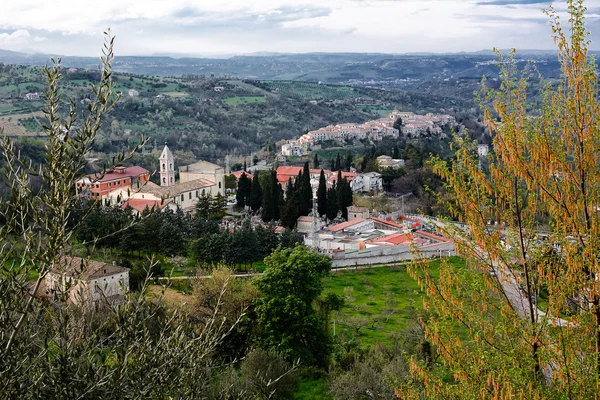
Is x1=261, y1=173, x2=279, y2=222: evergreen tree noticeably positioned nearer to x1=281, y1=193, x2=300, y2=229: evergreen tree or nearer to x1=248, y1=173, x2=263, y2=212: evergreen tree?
x1=281, y1=193, x2=300, y2=229: evergreen tree

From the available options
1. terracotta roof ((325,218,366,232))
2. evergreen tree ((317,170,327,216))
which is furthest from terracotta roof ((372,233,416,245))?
evergreen tree ((317,170,327,216))

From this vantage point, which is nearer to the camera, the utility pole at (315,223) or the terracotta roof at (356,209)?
the utility pole at (315,223)

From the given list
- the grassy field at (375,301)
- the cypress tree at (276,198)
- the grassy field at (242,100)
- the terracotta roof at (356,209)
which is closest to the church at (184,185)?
the cypress tree at (276,198)

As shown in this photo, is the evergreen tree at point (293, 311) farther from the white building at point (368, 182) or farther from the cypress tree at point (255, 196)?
the white building at point (368, 182)

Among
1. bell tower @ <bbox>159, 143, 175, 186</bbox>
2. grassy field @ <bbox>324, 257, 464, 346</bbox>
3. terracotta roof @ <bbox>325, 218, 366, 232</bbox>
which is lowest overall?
grassy field @ <bbox>324, 257, 464, 346</bbox>

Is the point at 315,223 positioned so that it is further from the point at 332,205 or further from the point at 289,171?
the point at 289,171

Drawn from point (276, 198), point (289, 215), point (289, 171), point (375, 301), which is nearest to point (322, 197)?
point (276, 198)

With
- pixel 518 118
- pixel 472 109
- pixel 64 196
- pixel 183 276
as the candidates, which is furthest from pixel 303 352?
pixel 472 109
